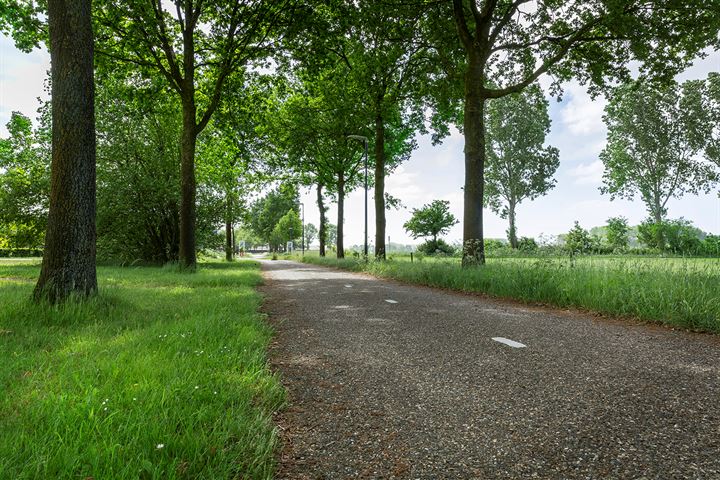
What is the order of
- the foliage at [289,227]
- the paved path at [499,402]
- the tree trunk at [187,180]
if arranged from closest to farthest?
the paved path at [499,402], the tree trunk at [187,180], the foliage at [289,227]

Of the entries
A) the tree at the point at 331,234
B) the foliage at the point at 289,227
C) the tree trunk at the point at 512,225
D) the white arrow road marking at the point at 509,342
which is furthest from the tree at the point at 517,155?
the tree at the point at 331,234

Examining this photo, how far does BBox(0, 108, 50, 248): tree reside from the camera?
18.6 meters

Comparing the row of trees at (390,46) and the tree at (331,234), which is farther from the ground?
the row of trees at (390,46)

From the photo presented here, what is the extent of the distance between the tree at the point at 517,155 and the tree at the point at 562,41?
2888 cm

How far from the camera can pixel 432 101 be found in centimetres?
1788

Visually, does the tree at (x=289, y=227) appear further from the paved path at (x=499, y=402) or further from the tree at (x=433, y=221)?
the paved path at (x=499, y=402)

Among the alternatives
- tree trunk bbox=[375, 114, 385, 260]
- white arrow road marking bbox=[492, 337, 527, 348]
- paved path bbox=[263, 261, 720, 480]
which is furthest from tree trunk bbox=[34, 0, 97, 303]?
tree trunk bbox=[375, 114, 385, 260]

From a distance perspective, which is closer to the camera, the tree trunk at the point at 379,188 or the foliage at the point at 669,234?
the tree trunk at the point at 379,188

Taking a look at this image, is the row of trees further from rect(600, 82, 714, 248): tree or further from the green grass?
rect(600, 82, 714, 248): tree

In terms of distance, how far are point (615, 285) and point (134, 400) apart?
7.11 m

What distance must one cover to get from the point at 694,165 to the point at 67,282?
4348cm

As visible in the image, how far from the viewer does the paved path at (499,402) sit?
6.52 feet

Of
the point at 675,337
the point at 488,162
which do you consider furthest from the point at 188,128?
the point at 488,162

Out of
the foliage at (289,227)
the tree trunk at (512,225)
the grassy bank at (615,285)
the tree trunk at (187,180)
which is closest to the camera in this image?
the grassy bank at (615,285)
